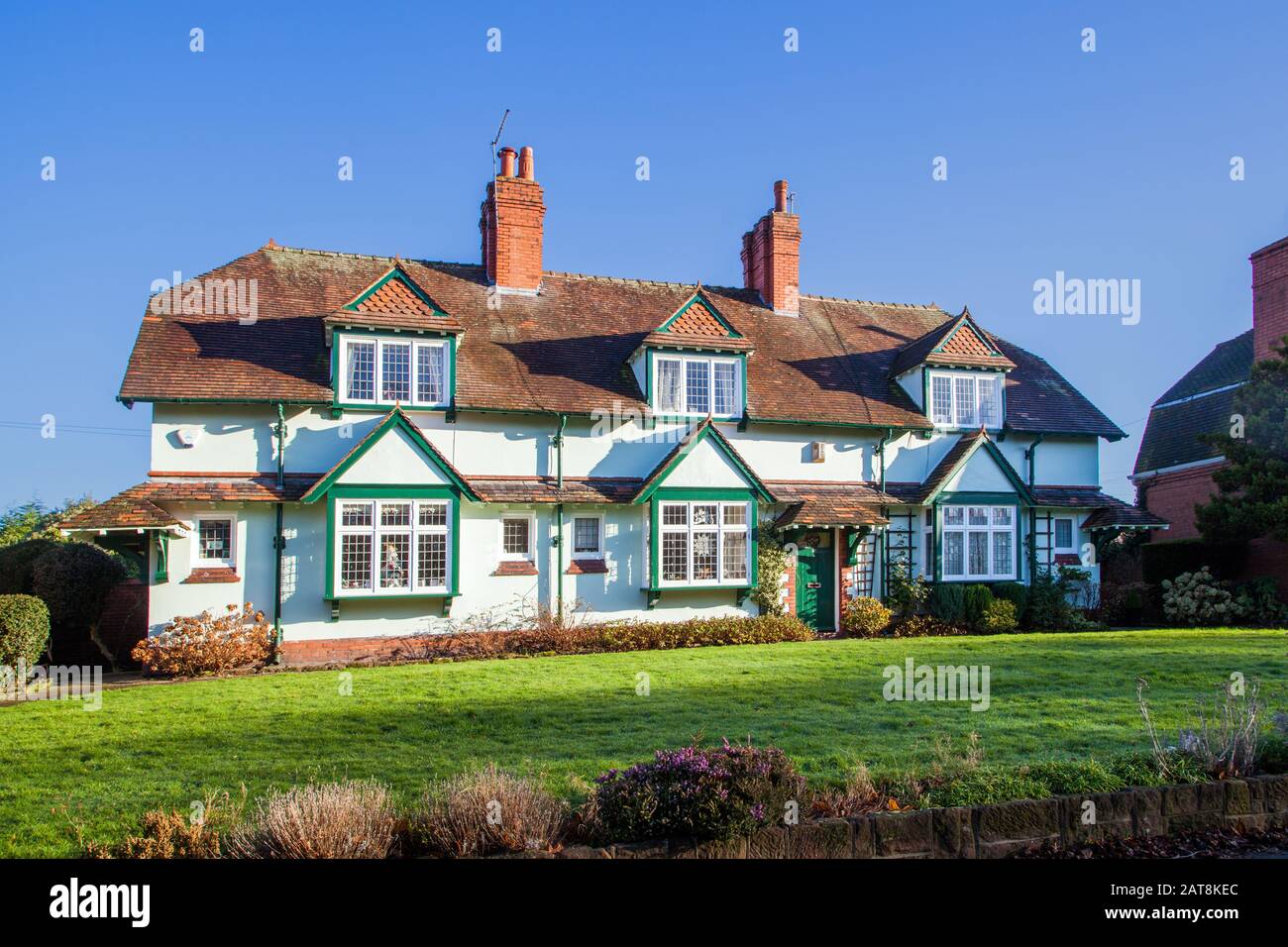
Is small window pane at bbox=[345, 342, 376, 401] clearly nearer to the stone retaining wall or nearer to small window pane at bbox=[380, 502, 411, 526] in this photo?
small window pane at bbox=[380, 502, 411, 526]

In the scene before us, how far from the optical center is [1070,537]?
23.8 meters

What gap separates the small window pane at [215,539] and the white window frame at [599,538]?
7096mm

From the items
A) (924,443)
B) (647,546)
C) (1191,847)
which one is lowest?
(1191,847)

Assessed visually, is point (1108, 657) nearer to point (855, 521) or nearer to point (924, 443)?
point (855, 521)

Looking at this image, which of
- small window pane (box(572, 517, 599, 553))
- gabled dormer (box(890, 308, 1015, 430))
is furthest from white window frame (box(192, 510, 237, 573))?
gabled dormer (box(890, 308, 1015, 430))

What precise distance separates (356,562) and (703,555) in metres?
7.68

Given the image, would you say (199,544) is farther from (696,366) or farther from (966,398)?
(966,398)

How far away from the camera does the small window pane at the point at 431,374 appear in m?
19.5

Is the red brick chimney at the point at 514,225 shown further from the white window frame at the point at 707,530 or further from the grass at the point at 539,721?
the grass at the point at 539,721

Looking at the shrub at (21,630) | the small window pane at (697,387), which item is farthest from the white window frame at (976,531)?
the shrub at (21,630)

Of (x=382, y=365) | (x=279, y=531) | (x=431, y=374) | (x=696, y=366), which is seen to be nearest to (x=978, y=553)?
(x=696, y=366)

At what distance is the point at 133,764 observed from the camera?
9.22m

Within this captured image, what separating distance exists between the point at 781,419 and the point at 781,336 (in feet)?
12.8

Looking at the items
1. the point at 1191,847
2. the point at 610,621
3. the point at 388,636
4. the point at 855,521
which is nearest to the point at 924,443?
the point at 855,521
